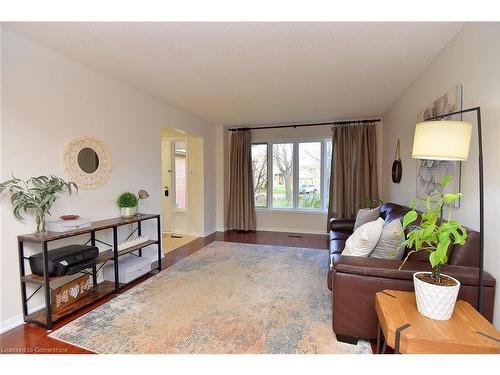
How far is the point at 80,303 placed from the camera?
92.0 inches

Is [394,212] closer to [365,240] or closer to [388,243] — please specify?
[388,243]

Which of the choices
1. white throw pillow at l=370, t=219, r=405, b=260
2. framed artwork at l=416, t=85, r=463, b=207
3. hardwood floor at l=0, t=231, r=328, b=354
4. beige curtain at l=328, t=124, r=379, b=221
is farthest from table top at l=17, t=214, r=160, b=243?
beige curtain at l=328, t=124, r=379, b=221

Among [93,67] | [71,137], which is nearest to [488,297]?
[71,137]

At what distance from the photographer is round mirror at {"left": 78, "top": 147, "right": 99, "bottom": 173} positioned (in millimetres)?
2627

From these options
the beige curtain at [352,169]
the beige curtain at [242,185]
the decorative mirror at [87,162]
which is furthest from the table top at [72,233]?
the beige curtain at [352,169]

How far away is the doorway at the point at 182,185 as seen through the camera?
5.23 meters

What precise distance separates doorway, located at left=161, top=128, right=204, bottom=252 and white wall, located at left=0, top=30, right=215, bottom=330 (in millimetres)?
1452

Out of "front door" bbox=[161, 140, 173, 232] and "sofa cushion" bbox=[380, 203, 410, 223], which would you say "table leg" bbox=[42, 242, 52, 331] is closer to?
"sofa cushion" bbox=[380, 203, 410, 223]

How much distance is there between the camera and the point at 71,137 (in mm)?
2521

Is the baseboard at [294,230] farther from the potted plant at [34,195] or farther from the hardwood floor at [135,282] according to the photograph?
the potted plant at [34,195]

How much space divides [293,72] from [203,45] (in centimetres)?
106

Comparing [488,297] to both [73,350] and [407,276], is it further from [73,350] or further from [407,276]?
[73,350]

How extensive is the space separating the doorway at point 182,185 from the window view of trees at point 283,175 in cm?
173

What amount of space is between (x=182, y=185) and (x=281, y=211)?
2307mm
